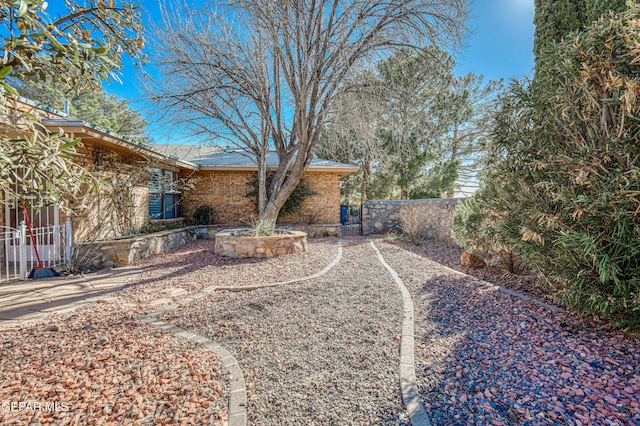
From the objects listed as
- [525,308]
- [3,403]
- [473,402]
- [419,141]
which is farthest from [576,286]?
[419,141]

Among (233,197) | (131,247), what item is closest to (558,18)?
(131,247)

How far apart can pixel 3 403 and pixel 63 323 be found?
1723 millimetres

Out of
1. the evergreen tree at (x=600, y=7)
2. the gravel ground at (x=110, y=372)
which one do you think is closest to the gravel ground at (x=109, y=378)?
the gravel ground at (x=110, y=372)

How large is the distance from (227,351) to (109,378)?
3.03 ft

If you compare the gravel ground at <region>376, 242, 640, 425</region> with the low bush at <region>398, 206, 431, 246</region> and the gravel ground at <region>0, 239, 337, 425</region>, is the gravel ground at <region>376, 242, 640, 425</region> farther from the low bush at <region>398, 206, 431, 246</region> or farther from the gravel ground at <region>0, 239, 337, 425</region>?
the low bush at <region>398, 206, 431, 246</region>

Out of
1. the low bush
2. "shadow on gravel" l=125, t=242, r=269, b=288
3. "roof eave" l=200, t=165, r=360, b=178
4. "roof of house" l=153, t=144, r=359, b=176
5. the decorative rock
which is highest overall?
"roof of house" l=153, t=144, r=359, b=176

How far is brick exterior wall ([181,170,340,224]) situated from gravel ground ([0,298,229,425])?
950 centimetres

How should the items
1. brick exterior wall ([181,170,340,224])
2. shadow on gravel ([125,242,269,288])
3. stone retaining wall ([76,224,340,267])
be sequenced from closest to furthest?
1. shadow on gravel ([125,242,269,288])
2. stone retaining wall ([76,224,340,267])
3. brick exterior wall ([181,170,340,224])

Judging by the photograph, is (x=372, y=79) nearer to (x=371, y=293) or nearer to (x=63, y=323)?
(x=371, y=293)

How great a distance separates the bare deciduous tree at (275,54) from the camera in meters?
6.61

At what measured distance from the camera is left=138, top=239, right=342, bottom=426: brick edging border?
6.51 ft

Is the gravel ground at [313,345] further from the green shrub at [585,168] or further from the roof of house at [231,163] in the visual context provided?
the roof of house at [231,163]

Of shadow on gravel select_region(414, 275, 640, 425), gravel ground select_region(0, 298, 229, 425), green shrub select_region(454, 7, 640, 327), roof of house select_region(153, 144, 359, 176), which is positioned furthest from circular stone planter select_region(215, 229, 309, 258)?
green shrub select_region(454, 7, 640, 327)

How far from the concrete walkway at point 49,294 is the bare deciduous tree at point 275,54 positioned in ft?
13.7
